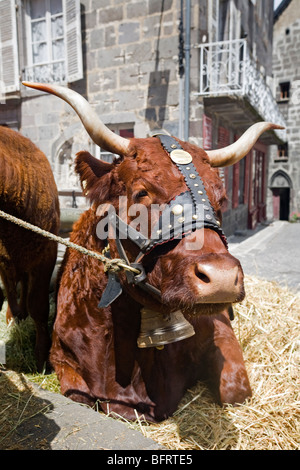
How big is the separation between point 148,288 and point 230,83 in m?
7.71

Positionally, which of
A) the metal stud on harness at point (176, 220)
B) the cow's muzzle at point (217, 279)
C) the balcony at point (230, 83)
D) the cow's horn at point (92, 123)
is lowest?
the cow's muzzle at point (217, 279)

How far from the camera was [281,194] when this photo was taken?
878 inches

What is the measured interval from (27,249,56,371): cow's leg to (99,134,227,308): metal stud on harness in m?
1.04

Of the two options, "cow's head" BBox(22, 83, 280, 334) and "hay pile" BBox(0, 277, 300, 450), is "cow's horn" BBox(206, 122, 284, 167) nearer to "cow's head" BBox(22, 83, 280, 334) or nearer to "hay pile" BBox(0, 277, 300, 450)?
"cow's head" BBox(22, 83, 280, 334)

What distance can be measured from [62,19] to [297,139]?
1455cm

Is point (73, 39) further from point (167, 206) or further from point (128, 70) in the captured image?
point (167, 206)

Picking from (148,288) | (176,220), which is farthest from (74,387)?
(176,220)

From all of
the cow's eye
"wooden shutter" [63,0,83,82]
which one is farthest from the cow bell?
"wooden shutter" [63,0,83,82]

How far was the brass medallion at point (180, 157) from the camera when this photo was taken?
1751 mm

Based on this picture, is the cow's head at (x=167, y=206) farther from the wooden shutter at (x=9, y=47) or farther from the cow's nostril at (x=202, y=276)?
the wooden shutter at (x=9, y=47)

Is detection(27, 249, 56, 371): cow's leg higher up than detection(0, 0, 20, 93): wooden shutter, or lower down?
lower down

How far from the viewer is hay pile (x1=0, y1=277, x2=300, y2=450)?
1879mm

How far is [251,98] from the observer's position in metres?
9.45

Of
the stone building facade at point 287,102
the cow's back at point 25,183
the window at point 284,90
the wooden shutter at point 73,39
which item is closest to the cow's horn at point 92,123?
the cow's back at point 25,183
